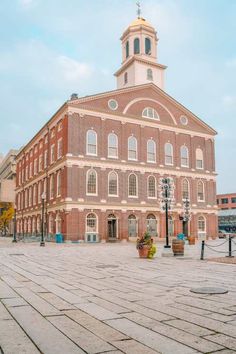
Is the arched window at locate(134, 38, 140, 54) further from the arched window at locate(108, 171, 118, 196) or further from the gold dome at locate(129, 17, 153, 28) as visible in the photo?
the arched window at locate(108, 171, 118, 196)

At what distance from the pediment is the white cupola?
442cm

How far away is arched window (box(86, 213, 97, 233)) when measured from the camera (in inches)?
1551

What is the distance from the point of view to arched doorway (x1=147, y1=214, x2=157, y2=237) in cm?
4356

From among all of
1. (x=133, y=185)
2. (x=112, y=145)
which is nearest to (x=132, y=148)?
(x=112, y=145)

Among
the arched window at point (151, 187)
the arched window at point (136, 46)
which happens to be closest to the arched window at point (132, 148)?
the arched window at point (151, 187)

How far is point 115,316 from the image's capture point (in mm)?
6270

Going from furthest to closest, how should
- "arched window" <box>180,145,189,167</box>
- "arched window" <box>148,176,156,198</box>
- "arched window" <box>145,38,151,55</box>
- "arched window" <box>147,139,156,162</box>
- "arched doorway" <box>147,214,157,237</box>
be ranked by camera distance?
1. "arched window" <box>145,38,151,55</box>
2. "arched window" <box>180,145,189,167</box>
3. "arched window" <box>147,139,156,162</box>
4. "arched window" <box>148,176,156,198</box>
5. "arched doorway" <box>147,214,157,237</box>

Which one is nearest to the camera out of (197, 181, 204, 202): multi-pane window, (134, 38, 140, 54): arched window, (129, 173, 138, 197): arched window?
(129, 173, 138, 197): arched window

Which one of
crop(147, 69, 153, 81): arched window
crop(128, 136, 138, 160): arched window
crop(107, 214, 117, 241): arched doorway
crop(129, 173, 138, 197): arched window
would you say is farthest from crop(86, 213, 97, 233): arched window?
crop(147, 69, 153, 81): arched window

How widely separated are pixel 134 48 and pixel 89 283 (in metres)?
45.9

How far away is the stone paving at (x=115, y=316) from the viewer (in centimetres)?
475

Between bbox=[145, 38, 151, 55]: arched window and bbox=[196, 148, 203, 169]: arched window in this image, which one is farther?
bbox=[145, 38, 151, 55]: arched window

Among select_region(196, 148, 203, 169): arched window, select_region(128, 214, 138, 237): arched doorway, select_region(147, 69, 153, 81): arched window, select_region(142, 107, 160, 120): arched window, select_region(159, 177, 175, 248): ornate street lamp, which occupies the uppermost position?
select_region(147, 69, 153, 81): arched window

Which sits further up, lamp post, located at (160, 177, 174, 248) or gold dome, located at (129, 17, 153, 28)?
gold dome, located at (129, 17, 153, 28)
